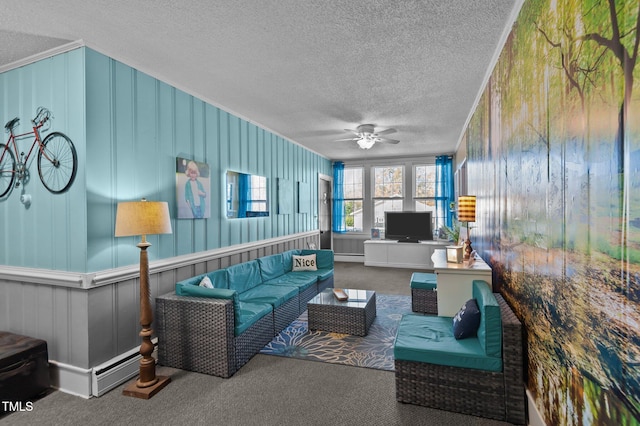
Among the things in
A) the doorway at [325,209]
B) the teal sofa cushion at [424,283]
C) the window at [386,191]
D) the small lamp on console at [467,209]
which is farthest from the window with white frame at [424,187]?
the small lamp on console at [467,209]

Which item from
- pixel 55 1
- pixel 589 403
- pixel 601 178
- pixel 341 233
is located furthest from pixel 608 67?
pixel 341 233

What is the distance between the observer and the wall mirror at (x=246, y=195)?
417 cm

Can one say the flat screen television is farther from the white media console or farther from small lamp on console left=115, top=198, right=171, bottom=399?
small lamp on console left=115, top=198, right=171, bottom=399

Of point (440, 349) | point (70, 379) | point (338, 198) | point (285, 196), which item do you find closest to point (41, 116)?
point (70, 379)

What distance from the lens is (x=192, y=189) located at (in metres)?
3.47

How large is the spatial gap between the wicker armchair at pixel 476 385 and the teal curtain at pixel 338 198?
6.24m

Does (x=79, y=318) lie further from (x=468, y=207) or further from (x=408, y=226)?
(x=408, y=226)

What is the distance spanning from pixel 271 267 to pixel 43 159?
2.83 meters

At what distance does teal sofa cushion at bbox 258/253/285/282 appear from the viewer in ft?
14.5

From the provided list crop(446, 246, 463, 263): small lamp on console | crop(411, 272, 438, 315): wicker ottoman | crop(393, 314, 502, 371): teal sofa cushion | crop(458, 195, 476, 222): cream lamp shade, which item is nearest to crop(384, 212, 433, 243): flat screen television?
crop(411, 272, 438, 315): wicker ottoman

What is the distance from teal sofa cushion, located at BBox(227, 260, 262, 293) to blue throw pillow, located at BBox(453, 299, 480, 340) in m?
2.44

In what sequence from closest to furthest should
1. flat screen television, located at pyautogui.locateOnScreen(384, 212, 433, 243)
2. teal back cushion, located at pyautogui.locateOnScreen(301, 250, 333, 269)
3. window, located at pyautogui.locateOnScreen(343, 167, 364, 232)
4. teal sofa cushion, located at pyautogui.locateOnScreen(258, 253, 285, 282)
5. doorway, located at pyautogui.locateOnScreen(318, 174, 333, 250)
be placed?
teal sofa cushion, located at pyautogui.locateOnScreen(258, 253, 285, 282) < teal back cushion, located at pyautogui.locateOnScreen(301, 250, 333, 269) < flat screen television, located at pyautogui.locateOnScreen(384, 212, 433, 243) < doorway, located at pyautogui.locateOnScreen(318, 174, 333, 250) < window, located at pyautogui.locateOnScreen(343, 167, 364, 232)

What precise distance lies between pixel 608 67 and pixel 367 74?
2.25 metres

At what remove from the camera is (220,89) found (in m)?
3.46
